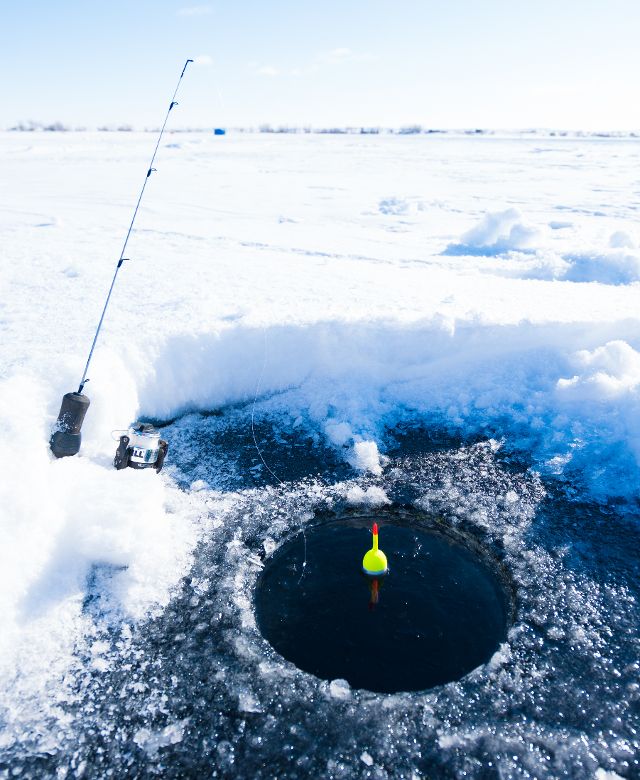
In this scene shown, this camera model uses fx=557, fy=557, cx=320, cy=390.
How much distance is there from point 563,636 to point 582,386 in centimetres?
256

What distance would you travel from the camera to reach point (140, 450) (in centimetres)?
409

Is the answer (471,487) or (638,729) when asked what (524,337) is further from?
(638,729)

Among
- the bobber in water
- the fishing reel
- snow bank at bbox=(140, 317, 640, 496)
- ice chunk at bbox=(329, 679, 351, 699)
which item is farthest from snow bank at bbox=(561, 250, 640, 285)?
ice chunk at bbox=(329, 679, 351, 699)

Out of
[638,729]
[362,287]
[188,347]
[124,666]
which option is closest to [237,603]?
[124,666]

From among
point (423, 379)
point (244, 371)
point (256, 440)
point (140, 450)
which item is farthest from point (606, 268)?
point (140, 450)

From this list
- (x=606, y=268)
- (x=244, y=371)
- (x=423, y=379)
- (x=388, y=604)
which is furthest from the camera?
(x=606, y=268)

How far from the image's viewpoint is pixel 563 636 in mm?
3137

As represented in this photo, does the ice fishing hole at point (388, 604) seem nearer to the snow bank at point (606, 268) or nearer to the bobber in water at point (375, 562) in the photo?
the bobber in water at point (375, 562)

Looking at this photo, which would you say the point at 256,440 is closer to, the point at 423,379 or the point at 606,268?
the point at 423,379

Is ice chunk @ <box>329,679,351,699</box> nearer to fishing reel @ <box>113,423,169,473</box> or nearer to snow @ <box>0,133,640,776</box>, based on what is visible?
snow @ <box>0,133,640,776</box>

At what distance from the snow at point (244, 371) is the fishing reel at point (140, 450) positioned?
0.40 feet

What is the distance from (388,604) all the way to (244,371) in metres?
2.76

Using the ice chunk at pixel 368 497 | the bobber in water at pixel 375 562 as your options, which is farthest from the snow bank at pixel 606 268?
the bobber in water at pixel 375 562

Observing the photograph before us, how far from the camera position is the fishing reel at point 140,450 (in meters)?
4.09
